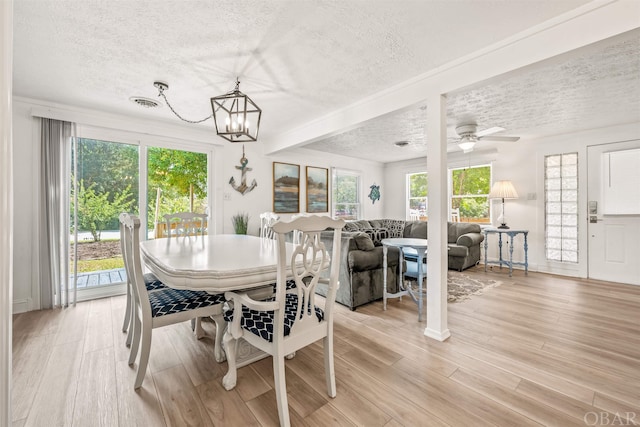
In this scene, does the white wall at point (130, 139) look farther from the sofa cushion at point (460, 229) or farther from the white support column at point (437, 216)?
the white support column at point (437, 216)

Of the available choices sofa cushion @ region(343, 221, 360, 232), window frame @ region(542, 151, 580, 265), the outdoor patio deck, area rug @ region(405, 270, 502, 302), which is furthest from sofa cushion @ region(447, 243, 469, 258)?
the outdoor patio deck

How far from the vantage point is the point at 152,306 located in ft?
5.80

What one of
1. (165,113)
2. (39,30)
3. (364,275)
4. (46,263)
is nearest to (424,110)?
(364,275)

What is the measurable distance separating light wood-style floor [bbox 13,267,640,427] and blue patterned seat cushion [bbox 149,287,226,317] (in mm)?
483

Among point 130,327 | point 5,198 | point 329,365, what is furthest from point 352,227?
point 5,198

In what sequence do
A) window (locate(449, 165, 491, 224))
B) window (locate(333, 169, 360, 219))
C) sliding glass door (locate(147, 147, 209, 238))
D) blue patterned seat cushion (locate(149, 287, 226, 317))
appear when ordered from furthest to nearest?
window (locate(333, 169, 360, 219)), window (locate(449, 165, 491, 224)), sliding glass door (locate(147, 147, 209, 238)), blue patterned seat cushion (locate(149, 287, 226, 317))

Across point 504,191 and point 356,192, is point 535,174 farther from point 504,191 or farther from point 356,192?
point 356,192

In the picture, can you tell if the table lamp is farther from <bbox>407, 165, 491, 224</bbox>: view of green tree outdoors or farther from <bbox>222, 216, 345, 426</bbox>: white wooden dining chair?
<bbox>222, 216, 345, 426</bbox>: white wooden dining chair

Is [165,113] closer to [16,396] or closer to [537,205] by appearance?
[16,396]

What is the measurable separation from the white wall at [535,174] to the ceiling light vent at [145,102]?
5416 mm

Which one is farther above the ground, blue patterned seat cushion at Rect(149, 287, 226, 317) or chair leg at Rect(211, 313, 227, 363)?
blue patterned seat cushion at Rect(149, 287, 226, 317)

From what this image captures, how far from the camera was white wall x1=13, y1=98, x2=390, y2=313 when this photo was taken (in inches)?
120

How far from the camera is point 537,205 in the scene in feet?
16.0

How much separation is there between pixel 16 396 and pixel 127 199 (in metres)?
2.52
